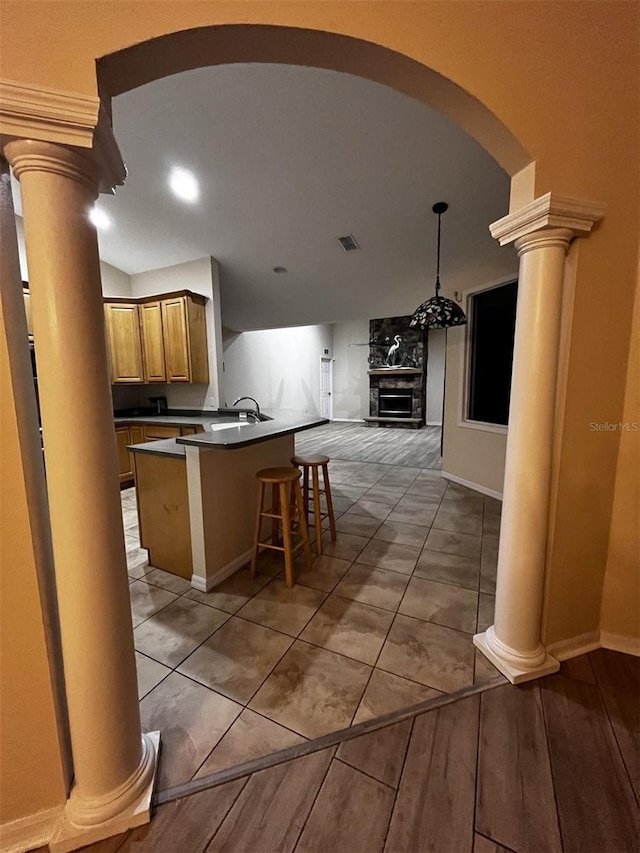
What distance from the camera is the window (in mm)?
3725

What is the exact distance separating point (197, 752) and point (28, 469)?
115 cm

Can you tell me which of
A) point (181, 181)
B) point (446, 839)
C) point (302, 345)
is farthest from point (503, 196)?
point (302, 345)

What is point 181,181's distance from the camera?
302cm

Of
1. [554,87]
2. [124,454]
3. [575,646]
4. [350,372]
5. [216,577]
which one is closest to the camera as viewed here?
[554,87]

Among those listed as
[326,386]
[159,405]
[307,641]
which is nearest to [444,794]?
[307,641]

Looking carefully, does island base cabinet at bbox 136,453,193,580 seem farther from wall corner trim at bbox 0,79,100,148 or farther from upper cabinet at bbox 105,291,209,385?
upper cabinet at bbox 105,291,209,385

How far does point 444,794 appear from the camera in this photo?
1.10m

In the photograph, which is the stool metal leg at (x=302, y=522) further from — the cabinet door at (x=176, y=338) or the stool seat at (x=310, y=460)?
the cabinet door at (x=176, y=338)

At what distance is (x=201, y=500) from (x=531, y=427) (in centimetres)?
180

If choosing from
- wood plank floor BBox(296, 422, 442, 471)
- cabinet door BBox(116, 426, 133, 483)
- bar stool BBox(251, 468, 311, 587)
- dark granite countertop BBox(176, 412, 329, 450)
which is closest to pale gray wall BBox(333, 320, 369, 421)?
wood plank floor BBox(296, 422, 442, 471)

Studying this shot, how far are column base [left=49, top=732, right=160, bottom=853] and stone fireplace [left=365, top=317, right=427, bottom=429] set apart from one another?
355 inches

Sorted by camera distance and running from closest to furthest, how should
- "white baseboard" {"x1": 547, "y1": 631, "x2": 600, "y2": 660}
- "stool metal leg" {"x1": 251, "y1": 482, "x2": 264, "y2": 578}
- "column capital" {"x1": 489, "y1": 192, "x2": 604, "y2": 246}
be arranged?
"column capital" {"x1": 489, "y1": 192, "x2": 604, "y2": 246} < "white baseboard" {"x1": 547, "y1": 631, "x2": 600, "y2": 660} < "stool metal leg" {"x1": 251, "y1": 482, "x2": 264, "y2": 578}

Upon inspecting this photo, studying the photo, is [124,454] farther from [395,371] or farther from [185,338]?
[395,371]

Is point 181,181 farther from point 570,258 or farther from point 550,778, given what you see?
point 550,778
